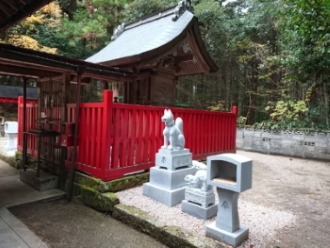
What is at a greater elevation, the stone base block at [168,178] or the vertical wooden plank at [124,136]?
the vertical wooden plank at [124,136]

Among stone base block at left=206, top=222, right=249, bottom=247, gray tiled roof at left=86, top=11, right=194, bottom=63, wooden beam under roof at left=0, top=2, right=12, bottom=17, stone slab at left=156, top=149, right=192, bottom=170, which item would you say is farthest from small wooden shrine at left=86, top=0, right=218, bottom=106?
stone base block at left=206, top=222, right=249, bottom=247

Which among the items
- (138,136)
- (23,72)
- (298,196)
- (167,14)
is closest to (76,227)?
(138,136)

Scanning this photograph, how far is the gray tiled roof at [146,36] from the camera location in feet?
20.3

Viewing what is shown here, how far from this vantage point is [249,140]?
36.1ft

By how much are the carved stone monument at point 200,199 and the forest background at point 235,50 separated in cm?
755

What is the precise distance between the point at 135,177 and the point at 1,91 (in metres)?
12.8

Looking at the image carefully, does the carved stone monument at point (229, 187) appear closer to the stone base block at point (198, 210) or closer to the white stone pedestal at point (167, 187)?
the stone base block at point (198, 210)

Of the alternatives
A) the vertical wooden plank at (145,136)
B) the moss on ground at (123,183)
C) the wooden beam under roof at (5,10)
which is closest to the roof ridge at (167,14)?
the vertical wooden plank at (145,136)

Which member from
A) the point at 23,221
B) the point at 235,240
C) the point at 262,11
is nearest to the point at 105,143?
the point at 23,221

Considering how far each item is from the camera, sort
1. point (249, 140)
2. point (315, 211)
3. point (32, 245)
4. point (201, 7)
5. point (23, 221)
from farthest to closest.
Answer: point (201, 7), point (249, 140), point (315, 211), point (23, 221), point (32, 245)

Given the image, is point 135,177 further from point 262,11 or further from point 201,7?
point 262,11

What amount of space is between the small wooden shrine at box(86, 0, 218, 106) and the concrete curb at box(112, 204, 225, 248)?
3.81 m

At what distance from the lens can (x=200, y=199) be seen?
3.29 m

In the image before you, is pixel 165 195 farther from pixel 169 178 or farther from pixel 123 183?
pixel 123 183
